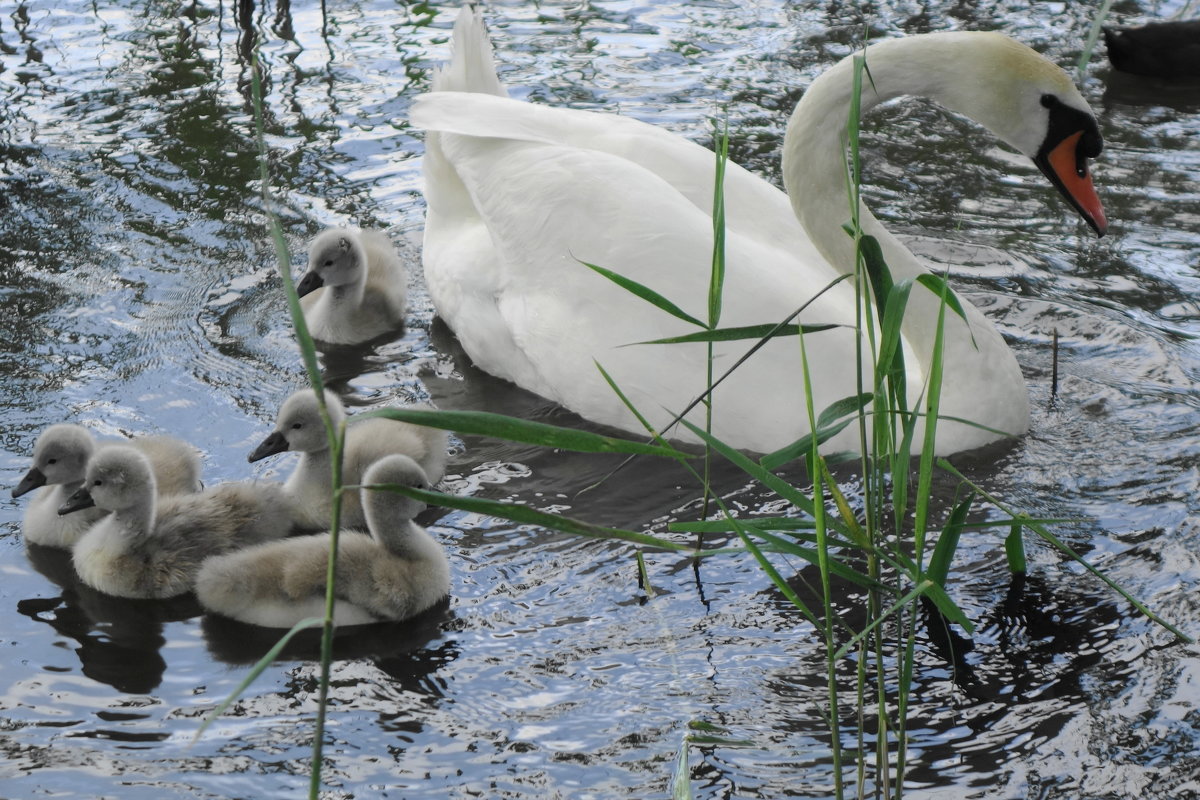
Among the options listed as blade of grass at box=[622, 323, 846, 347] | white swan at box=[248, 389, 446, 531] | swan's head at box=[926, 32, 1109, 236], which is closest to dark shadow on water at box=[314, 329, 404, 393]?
white swan at box=[248, 389, 446, 531]

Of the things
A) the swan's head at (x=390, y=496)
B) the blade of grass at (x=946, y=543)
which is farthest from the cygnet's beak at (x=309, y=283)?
the blade of grass at (x=946, y=543)

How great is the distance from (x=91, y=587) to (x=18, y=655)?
0.38 m

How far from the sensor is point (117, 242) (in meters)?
6.32

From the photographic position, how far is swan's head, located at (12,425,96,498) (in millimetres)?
4316

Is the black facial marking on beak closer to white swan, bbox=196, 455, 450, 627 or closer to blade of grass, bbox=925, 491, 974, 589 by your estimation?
blade of grass, bbox=925, 491, 974, 589

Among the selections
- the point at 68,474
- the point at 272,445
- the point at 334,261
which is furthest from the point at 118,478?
the point at 334,261

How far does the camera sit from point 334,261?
5664 millimetres

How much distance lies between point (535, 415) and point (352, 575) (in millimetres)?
1451

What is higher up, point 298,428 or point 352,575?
point 298,428

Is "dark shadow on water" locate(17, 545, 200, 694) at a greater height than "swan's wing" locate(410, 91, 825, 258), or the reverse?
"swan's wing" locate(410, 91, 825, 258)

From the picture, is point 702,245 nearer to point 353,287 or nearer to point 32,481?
point 353,287

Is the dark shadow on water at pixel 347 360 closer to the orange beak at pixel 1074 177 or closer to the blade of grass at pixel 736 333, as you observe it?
the orange beak at pixel 1074 177

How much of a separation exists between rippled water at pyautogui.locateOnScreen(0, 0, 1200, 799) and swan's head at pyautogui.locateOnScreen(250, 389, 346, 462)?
0.39m

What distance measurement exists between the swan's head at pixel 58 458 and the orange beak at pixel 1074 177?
2992 millimetres
